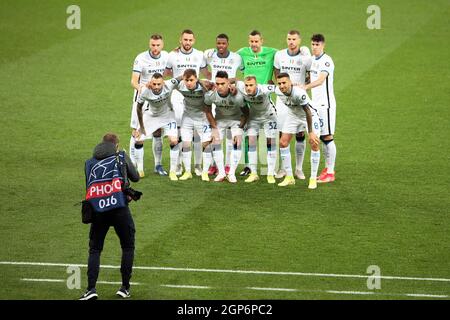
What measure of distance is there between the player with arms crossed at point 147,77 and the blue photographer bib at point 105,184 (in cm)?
559

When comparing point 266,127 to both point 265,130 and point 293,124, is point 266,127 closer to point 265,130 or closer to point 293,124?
point 265,130

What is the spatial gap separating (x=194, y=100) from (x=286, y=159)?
1.77 m

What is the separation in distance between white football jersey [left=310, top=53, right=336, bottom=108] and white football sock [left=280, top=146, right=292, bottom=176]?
1.00 m

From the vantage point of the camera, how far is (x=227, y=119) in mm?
18031

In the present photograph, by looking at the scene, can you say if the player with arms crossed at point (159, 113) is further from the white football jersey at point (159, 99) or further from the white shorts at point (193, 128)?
the white shorts at point (193, 128)

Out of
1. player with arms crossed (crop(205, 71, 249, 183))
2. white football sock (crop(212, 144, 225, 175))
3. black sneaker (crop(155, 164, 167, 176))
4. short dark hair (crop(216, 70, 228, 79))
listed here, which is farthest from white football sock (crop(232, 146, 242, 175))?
short dark hair (crop(216, 70, 228, 79))

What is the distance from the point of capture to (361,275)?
13.7 m

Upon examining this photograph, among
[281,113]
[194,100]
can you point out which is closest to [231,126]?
[194,100]

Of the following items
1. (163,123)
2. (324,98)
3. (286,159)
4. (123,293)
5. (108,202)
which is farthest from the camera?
(163,123)

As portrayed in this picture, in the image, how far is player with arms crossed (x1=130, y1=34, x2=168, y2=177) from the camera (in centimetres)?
1852

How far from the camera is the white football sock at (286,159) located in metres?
17.8

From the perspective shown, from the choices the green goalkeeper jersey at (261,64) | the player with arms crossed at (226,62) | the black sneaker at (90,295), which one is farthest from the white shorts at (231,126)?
the black sneaker at (90,295)

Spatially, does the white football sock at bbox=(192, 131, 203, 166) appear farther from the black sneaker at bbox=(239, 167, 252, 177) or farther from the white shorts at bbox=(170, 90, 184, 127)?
the black sneaker at bbox=(239, 167, 252, 177)
